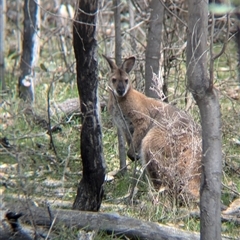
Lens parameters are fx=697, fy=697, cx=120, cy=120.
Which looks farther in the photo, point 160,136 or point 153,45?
point 153,45

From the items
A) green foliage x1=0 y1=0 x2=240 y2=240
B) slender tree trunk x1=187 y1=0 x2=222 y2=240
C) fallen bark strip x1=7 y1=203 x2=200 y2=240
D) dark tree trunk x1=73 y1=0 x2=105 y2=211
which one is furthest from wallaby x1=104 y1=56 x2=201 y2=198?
slender tree trunk x1=187 y1=0 x2=222 y2=240

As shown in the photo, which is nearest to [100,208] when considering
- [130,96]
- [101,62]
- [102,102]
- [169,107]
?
[169,107]

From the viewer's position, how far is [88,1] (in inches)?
194

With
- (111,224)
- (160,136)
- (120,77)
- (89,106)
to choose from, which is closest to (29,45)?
(120,77)

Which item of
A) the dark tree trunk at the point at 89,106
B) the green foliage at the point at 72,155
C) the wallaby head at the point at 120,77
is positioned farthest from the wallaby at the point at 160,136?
the dark tree trunk at the point at 89,106

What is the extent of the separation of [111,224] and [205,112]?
123 cm

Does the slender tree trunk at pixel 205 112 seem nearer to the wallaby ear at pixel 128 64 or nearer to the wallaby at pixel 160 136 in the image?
the wallaby at pixel 160 136

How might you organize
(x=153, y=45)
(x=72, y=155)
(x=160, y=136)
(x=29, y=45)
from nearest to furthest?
(x=160, y=136) → (x=72, y=155) → (x=153, y=45) → (x=29, y=45)

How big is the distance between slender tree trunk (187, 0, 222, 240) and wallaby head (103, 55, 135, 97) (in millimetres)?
3284

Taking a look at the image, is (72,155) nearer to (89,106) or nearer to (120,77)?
(120,77)

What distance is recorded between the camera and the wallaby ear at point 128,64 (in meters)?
7.29

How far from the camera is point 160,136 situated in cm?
645

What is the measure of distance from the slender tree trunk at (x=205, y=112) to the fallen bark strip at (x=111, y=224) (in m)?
0.64

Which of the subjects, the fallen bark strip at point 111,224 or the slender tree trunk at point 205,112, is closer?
the slender tree trunk at point 205,112
